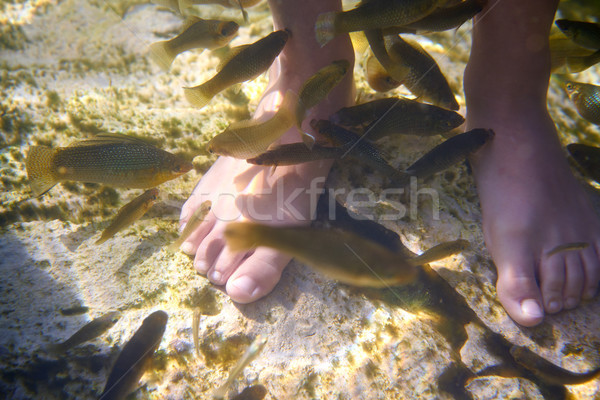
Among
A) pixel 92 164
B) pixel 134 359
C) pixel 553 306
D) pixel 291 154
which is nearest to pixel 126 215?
pixel 92 164

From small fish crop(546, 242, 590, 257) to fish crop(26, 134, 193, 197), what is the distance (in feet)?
8.88

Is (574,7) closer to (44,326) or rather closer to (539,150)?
(539,150)

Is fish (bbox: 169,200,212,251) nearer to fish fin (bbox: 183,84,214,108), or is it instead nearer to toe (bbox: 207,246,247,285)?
toe (bbox: 207,246,247,285)

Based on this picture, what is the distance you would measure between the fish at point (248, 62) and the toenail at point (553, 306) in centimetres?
240

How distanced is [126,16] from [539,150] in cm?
512

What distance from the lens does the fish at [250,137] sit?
196 cm

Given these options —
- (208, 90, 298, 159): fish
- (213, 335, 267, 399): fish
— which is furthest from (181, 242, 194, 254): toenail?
(213, 335, 267, 399): fish

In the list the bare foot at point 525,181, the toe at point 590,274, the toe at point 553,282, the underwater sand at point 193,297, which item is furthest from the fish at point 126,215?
the toe at point 590,274

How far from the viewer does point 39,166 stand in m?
1.90

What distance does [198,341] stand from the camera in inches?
68.0

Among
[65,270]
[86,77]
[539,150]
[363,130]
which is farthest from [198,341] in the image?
[86,77]

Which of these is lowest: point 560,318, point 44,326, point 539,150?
point 560,318

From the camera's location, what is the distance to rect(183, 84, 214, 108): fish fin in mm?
2072

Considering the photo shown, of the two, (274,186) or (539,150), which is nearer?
(539,150)
